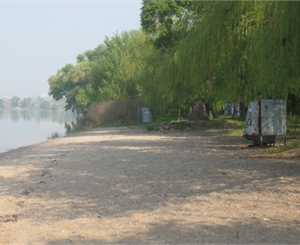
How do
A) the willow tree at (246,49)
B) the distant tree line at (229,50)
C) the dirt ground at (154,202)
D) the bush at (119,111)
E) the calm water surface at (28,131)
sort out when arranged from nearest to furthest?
1. the dirt ground at (154,202)
2. the willow tree at (246,49)
3. the distant tree line at (229,50)
4. the calm water surface at (28,131)
5. the bush at (119,111)

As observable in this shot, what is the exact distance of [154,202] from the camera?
814 centimetres

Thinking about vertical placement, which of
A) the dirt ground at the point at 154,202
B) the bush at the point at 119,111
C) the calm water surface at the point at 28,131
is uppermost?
the bush at the point at 119,111

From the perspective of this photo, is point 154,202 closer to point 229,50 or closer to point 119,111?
point 229,50

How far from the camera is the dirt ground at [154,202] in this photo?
621cm

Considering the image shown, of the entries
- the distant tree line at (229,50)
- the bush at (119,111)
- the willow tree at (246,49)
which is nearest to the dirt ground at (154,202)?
the willow tree at (246,49)

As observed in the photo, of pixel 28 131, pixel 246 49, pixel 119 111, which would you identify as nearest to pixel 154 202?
pixel 246 49

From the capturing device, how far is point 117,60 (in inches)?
1987

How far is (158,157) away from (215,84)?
4867mm

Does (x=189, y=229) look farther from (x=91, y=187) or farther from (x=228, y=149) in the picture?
(x=228, y=149)

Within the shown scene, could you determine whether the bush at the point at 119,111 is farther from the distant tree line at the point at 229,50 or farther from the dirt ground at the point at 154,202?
the dirt ground at the point at 154,202

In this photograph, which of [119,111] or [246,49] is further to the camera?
[119,111]

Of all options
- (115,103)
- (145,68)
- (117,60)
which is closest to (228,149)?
(145,68)

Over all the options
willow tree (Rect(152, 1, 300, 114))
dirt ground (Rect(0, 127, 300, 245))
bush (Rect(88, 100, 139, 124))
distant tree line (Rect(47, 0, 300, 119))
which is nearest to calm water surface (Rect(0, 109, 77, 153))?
bush (Rect(88, 100, 139, 124))

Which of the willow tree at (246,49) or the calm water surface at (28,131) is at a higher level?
the willow tree at (246,49)
